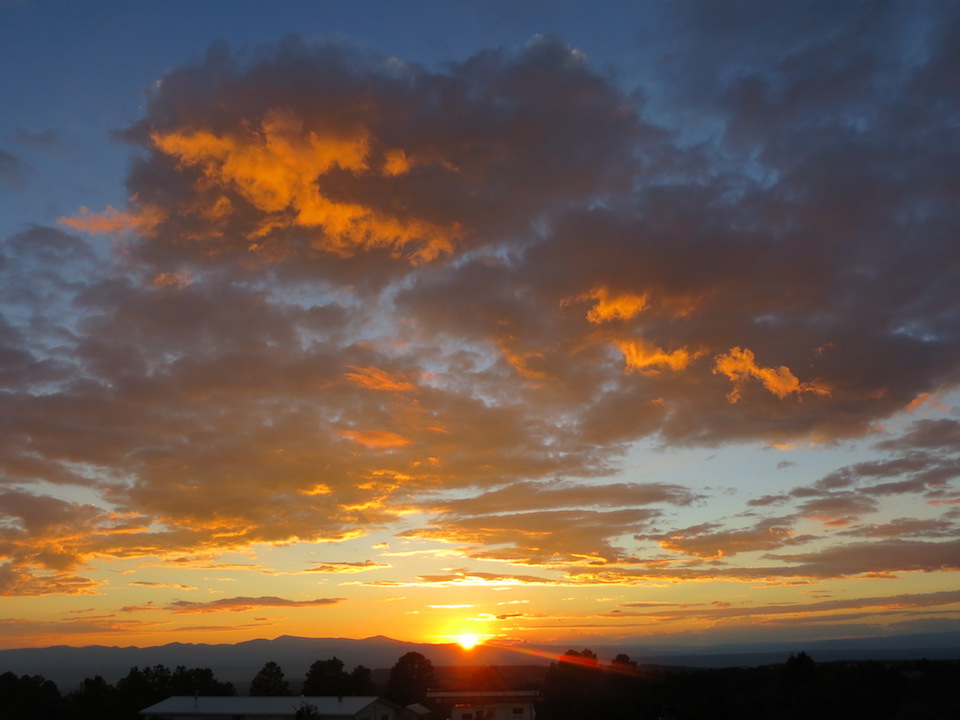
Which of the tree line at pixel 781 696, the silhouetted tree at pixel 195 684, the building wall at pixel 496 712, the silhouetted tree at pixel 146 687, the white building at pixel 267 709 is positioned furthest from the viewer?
the silhouetted tree at pixel 195 684

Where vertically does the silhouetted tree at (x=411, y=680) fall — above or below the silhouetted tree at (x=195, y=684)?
below

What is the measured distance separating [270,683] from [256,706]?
3064 cm

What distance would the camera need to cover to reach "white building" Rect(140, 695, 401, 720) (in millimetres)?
55612

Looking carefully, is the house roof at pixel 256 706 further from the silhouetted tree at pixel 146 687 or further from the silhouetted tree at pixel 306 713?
the silhouetted tree at pixel 146 687

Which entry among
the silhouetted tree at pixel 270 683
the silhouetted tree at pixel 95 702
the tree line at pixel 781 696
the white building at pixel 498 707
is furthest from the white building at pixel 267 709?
the silhouetted tree at pixel 270 683

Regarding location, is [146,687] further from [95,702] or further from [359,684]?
[359,684]

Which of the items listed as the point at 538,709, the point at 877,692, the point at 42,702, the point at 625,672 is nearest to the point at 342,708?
the point at 538,709

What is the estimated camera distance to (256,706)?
193ft

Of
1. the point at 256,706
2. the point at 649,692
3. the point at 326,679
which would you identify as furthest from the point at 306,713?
the point at 649,692

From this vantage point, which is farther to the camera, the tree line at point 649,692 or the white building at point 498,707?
the tree line at point 649,692

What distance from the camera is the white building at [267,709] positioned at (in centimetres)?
5561

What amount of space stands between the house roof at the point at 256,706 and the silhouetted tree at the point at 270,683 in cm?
2455

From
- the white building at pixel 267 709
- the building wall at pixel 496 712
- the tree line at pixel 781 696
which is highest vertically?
the white building at pixel 267 709

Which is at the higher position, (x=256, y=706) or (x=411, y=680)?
(x=256, y=706)
